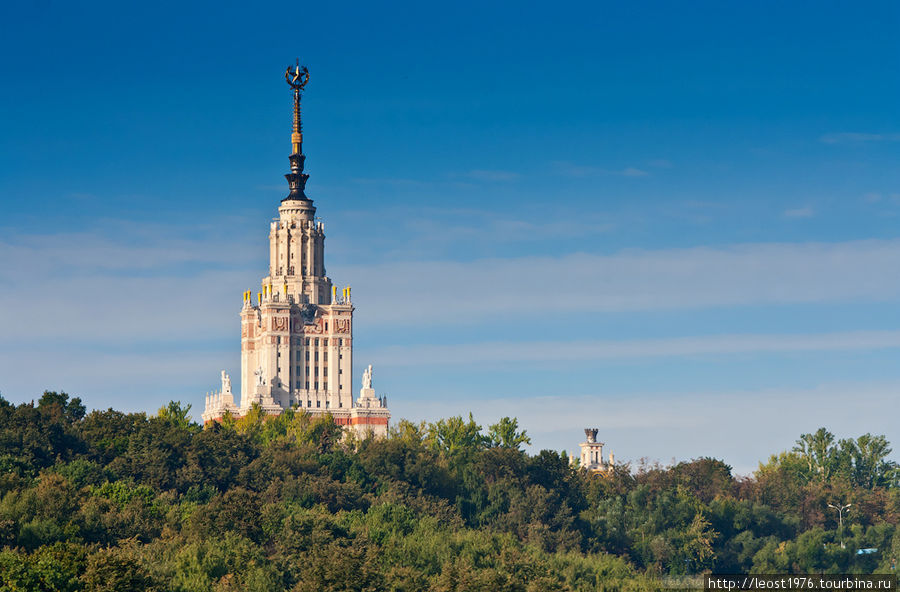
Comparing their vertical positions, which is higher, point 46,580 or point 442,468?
point 442,468

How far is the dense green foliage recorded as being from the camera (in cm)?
11169

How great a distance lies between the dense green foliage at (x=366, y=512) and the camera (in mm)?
111688

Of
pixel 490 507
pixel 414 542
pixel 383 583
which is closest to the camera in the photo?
pixel 383 583

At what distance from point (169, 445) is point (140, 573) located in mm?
55511

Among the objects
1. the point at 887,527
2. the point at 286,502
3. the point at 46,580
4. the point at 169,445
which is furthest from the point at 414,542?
the point at 887,527

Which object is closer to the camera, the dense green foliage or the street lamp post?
the dense green foliage

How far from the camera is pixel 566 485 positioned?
169 m

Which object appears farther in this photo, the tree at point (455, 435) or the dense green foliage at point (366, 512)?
the tree at point (455, 435)

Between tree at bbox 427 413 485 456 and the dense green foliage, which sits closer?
the dense green foliage

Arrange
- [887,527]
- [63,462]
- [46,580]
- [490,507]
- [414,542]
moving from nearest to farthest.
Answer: [46,580] < [414,542] < [63,462] < [490,507] < [887,527]

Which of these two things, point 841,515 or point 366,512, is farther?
point 841,515

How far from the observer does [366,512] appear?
497 feet

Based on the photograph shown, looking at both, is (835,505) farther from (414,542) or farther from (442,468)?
(414,542)

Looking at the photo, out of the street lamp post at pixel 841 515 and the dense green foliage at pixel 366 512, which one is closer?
the dense green foliage at pixel 366 512
